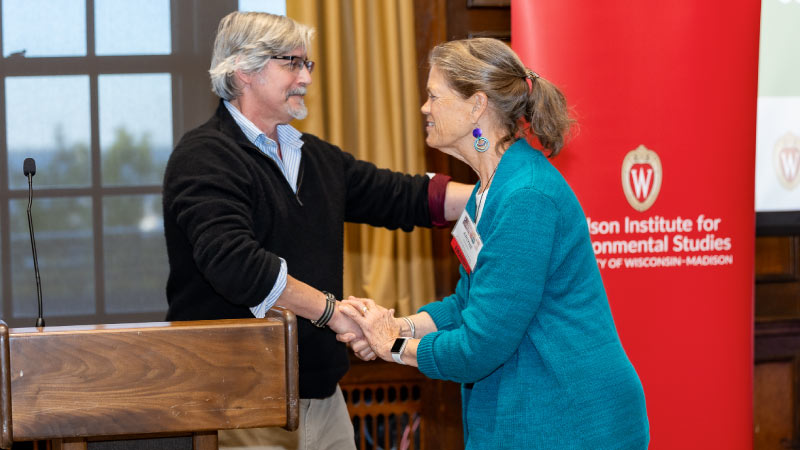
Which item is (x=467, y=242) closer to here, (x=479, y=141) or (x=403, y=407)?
(x=479, y=141)

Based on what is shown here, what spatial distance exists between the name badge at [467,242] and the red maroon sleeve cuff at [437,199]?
53 cm

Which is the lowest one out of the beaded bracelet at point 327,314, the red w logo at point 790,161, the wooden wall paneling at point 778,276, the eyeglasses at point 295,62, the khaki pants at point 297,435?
the khaki pants at point 297,435

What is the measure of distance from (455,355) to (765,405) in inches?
94.1

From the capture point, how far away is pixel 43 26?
10.1ft

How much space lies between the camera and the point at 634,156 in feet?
8.66

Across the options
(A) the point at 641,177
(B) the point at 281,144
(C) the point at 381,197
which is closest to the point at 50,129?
(B) the point at 281,144

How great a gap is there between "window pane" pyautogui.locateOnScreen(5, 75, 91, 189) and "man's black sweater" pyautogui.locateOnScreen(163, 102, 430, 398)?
129 centimetres

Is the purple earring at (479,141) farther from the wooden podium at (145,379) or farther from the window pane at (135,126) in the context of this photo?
the window pane at (135,126)

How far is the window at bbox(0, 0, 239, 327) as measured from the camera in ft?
10.1

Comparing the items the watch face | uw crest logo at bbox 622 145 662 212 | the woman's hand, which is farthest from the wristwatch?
uw crest logo at bbox 622 145 662 212

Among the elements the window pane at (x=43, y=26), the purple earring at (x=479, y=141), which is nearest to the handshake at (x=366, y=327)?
the purple earring at (x=479, y=141)

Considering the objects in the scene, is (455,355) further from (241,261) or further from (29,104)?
(29,104)

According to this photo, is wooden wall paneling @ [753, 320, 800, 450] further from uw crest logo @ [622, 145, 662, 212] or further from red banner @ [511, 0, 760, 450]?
uw crest logo @ [622, 145, 662, 212]

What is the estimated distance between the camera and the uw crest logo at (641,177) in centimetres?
264
